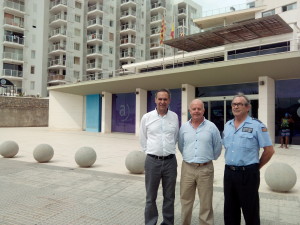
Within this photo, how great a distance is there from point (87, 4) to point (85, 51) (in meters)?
8.96

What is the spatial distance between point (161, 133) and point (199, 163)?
0.59 metres

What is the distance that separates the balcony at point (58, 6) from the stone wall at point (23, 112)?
791 inches

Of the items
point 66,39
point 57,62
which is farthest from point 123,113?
point 66,39

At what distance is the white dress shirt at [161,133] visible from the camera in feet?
11.4

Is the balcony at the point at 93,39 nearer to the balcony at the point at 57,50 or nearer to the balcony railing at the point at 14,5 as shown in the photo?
the balcony at the point at 57,50

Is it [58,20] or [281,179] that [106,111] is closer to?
[281,179]

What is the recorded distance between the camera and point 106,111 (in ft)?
77.8

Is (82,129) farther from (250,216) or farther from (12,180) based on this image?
(250,216)

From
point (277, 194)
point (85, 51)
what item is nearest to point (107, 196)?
point (277, 194)

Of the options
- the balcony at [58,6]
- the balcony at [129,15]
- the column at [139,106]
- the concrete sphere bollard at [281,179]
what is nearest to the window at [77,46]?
the balcony at [58,6]

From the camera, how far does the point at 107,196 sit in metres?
5.30

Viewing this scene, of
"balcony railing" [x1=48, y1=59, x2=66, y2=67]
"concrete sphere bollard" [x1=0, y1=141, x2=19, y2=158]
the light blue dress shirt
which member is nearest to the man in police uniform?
the light blue dress shirt

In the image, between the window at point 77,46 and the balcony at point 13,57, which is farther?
the window at point 77,46

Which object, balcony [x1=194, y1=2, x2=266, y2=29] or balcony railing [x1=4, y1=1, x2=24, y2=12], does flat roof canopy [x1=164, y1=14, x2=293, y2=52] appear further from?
balcony railing [x1=4, y1=1, x2=24, y2=12]
